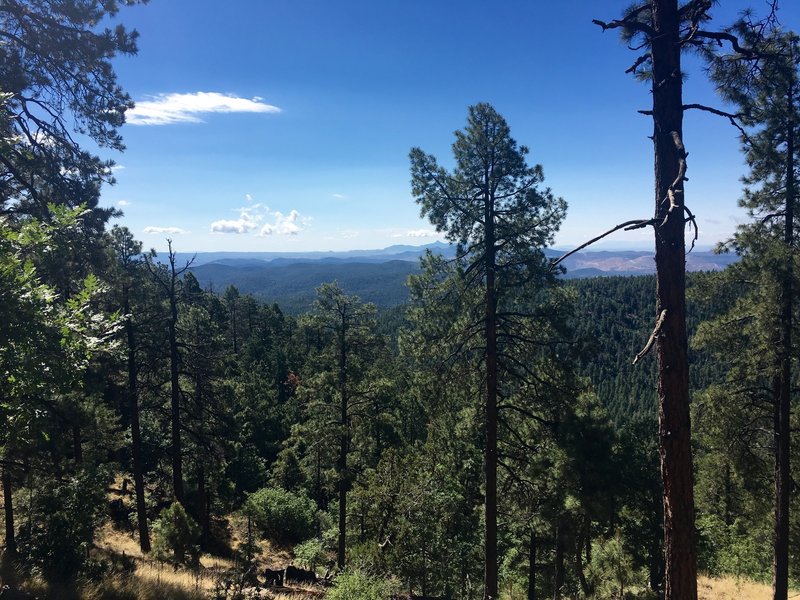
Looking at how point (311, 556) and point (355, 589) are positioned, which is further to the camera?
point (311, 556)

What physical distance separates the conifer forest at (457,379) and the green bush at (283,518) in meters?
2.25

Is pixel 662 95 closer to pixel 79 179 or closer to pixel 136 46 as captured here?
pixel 136 46

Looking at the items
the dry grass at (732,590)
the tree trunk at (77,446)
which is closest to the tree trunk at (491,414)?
the dry grass at (732,590)

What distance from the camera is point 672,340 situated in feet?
14.1

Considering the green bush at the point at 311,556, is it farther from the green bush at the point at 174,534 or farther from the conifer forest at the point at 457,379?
the green bush at the point at 174,534

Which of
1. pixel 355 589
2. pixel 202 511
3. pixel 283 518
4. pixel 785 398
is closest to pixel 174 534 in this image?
pixel 202 511

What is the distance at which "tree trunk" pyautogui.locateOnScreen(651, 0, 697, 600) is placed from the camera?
4246 millimetres

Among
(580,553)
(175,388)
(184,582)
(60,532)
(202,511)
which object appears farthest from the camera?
(202,511)

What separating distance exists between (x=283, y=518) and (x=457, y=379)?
1447 centimetres

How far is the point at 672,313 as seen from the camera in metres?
4.27

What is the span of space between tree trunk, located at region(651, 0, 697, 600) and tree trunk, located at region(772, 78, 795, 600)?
263 inches

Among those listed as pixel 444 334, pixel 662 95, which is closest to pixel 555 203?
pixel 444 334

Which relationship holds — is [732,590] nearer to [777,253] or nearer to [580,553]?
[580,553]

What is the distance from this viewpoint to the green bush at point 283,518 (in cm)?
2009
